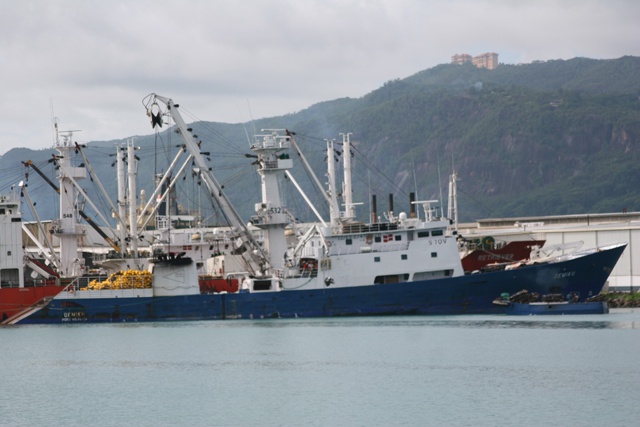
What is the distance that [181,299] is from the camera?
57469 mm

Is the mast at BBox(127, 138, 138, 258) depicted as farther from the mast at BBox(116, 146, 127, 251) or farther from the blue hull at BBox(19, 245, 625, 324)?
the blue hull at BBox(19, 245, 625, 324)

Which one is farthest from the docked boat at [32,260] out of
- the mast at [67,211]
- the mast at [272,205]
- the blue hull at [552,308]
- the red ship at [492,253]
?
the blue hull at [552,308]

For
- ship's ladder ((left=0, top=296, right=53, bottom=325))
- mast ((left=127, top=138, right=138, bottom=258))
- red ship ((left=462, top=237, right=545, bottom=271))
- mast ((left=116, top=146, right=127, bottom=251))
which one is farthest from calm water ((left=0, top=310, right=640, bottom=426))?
mast ((left=116, top=146, right=127, bottom=251))

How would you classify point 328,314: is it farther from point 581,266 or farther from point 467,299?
point 581,266

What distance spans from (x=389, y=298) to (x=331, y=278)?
10.2 feet

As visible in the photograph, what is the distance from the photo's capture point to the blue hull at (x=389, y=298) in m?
55.0

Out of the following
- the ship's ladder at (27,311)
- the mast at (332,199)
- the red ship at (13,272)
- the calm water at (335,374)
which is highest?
the mast at (332,199)

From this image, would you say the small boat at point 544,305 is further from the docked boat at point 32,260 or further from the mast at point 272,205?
the docked boat at point 32,260

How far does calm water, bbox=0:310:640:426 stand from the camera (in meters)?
30.5

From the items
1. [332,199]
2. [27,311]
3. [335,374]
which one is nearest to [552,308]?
[332,199]

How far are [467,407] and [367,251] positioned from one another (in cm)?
2533

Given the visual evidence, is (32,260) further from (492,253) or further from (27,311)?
(492,253)

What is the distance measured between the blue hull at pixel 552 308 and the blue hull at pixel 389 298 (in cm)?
85

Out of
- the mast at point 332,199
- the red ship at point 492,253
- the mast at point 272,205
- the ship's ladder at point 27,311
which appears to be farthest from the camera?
the mast at point 332,199
